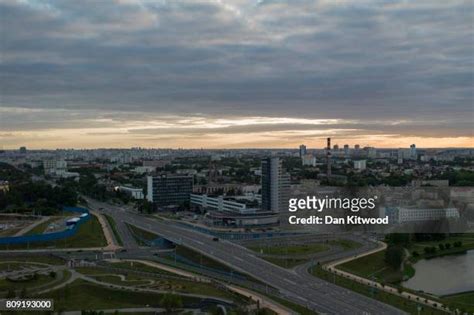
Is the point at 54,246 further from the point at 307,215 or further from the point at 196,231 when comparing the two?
the point at 307,215

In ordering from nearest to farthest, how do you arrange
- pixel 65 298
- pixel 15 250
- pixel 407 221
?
pixel 65 298 < pixel 15 250 < pixel 407 221

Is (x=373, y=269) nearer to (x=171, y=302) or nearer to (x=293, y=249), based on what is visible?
(x=293, y=249)

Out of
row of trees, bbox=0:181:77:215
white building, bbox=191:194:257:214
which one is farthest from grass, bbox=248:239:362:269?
row of trees, bbox=0:181:77:215

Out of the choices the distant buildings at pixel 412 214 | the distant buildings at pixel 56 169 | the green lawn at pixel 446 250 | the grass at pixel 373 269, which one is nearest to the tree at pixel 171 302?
the grass at pixel 373 269

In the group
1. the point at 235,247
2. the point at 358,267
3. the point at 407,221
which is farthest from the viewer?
the point at 407,221

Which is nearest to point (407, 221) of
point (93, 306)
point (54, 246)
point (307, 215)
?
point (307, 215)

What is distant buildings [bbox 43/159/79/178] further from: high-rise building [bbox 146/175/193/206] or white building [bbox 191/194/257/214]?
white building [bbox 191/194/257/214]

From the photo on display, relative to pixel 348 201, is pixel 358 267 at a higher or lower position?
lower
